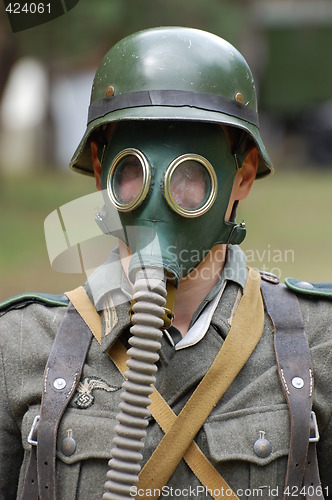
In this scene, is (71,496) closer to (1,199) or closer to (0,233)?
(0,233)

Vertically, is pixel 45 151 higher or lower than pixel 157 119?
higher

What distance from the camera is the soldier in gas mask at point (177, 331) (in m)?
3.24

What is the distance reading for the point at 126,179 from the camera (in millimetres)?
3314

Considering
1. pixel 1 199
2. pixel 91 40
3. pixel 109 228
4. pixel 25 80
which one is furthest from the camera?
pixel 25 80

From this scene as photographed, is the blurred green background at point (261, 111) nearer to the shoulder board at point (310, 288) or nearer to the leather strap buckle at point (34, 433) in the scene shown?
the shoulder board at point (310, 288)

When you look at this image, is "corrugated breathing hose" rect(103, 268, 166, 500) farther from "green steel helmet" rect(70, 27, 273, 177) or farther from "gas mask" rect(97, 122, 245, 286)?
"green steel helmet" rect(70, 27, 273, 177)

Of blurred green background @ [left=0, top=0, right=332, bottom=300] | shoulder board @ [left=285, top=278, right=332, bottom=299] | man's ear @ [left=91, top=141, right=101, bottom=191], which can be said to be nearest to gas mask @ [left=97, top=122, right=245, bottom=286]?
man's ear @ [left=91, top=141, right=101, bottom=191]

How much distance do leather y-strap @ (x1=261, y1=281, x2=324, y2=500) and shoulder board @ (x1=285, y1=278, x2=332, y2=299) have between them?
0.07 m

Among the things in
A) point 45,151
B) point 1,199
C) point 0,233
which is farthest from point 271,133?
point 0,233

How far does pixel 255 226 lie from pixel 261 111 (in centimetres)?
1510

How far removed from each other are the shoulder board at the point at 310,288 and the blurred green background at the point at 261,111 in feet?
12.5

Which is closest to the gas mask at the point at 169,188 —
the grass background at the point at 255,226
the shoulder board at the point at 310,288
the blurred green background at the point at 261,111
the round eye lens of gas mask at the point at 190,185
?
the round eye lens of gas mask at the point at 190,185

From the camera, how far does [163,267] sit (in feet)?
10.3

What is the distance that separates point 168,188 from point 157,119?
25 centimetres
